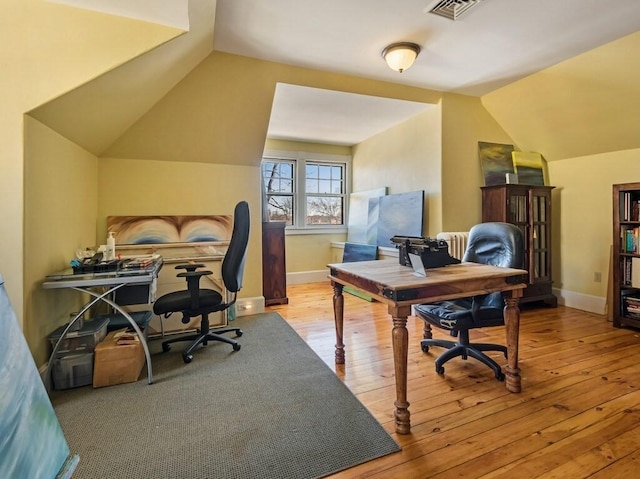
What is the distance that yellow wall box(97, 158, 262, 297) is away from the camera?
3184 millimetres

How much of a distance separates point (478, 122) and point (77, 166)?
4.30 meters

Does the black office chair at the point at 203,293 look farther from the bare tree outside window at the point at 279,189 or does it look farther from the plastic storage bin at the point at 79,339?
the bare tree outside window at the point at 279,189

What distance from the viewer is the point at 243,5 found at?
7.25 ft

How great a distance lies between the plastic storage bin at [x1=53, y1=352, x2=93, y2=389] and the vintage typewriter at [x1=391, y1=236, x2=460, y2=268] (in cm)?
221

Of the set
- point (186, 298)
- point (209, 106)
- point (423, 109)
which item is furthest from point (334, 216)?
point (186, 298)

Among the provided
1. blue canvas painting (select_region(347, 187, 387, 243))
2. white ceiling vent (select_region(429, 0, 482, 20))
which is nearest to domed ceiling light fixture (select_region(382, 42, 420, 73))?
white ceiling vent (select_region(429, 0, 482, 20))

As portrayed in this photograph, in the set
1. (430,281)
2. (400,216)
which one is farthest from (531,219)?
(430,281)

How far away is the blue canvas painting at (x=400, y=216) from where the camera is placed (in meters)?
4.04

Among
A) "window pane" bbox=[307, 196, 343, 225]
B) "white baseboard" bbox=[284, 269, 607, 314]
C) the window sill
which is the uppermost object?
"window pane" bbox=[307, 196, 343, 225]

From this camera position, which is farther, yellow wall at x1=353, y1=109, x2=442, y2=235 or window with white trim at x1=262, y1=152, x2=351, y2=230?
window with white trim at x1=262, y1=152, x2=351, y2=230

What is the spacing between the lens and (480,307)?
209 centimetres

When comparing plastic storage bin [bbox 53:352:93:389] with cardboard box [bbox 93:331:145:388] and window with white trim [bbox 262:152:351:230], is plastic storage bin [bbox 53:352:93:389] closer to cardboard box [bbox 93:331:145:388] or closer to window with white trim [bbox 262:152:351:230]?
cardboard box [bbox 93:331:145:388]

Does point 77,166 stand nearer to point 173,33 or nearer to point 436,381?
point 173,33

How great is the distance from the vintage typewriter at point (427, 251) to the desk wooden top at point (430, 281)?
4 cm
